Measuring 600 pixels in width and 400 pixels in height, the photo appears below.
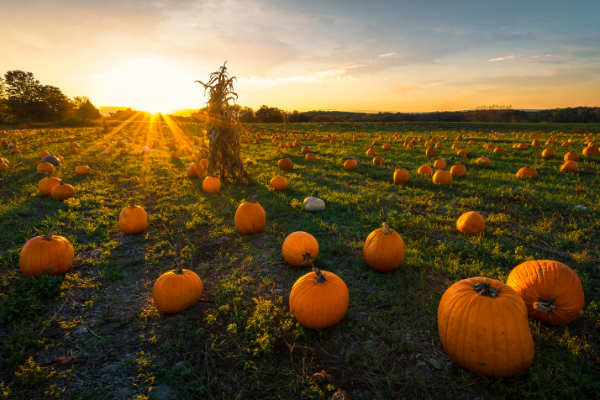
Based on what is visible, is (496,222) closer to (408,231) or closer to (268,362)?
(408,231)

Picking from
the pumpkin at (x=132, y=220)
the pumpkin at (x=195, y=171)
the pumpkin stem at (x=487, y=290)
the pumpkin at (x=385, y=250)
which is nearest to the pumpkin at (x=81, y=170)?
the pumpkin at (x=195, y=171)

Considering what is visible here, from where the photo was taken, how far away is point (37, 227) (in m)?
5.74

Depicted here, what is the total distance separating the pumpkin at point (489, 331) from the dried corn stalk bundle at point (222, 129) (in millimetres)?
7170

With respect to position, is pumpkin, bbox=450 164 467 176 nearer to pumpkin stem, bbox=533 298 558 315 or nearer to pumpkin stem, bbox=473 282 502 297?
pumpkin stem, bbox=533 298 558 315

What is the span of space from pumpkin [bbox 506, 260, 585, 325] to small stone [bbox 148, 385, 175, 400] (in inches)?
152

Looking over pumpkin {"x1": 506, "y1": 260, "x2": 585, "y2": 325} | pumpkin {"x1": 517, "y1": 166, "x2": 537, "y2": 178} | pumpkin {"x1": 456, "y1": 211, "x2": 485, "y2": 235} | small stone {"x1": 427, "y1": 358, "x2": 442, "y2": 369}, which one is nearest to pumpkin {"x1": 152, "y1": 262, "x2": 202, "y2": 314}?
small stone {"x1": 427, "y1": 358, "x2": 442, "y2": 369}

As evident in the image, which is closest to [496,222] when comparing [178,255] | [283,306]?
[283,306]

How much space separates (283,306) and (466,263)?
9.69 feet

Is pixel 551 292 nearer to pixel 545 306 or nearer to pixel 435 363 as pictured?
pixel 545 306

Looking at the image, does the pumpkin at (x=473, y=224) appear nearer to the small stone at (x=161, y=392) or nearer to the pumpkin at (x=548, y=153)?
the small stone at (x=161, y=392)

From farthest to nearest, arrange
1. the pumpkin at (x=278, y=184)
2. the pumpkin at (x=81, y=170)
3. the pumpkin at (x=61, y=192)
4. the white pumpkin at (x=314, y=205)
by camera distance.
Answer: the pumpkin at (x=81, y=170)
the pumpkin at (x=278, y=184)
the pumpkin at (x=61, y=192)
the white pumpkin at (x=314, y=205)

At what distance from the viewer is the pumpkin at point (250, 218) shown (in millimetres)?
5422

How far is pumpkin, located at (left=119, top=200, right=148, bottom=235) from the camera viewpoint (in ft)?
18.1

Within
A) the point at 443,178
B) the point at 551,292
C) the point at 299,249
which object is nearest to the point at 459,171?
the point at 443,178
